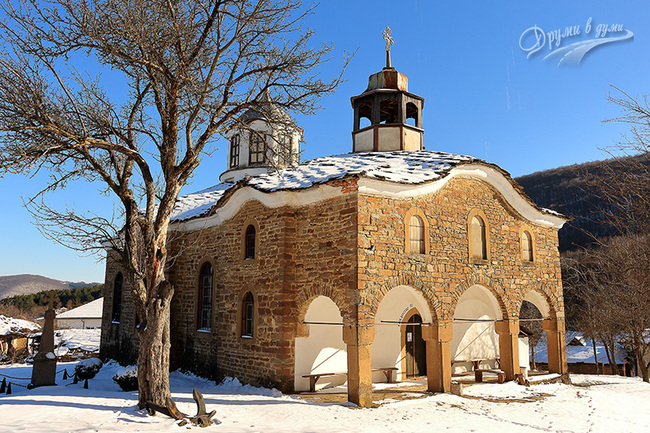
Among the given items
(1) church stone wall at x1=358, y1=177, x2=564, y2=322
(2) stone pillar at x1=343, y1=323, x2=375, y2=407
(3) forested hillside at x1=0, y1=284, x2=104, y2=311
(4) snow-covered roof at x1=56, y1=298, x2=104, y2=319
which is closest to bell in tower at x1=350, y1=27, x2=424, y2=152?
(1) church stone wall at x1=358, y1=177, x2=564, y2=322

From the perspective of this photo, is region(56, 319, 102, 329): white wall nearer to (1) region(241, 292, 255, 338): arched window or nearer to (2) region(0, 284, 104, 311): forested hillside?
(2) region(0, 284, 104, 311): forested hillside

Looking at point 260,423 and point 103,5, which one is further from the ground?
point 103,5

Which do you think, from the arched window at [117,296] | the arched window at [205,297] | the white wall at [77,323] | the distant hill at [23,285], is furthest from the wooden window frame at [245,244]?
the distant hill at [23,285]

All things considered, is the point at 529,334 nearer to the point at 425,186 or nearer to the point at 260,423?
the point at 425,186

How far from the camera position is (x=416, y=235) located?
10.5 m

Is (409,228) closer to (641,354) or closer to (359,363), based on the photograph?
(359,363)

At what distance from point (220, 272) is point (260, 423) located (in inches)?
208

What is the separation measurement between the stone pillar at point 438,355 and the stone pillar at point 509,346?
2.45 meters

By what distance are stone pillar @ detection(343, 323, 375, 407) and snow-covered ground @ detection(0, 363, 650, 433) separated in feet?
1.19

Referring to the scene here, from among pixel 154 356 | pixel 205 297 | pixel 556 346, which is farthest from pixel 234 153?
pixel 556 346

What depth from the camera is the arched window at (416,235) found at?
34.3 feet

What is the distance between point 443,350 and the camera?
10.5m

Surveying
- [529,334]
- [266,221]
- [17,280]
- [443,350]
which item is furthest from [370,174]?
[17,280]

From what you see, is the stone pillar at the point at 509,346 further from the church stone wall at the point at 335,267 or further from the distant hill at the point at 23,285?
the distant hill at the point at 23,285
